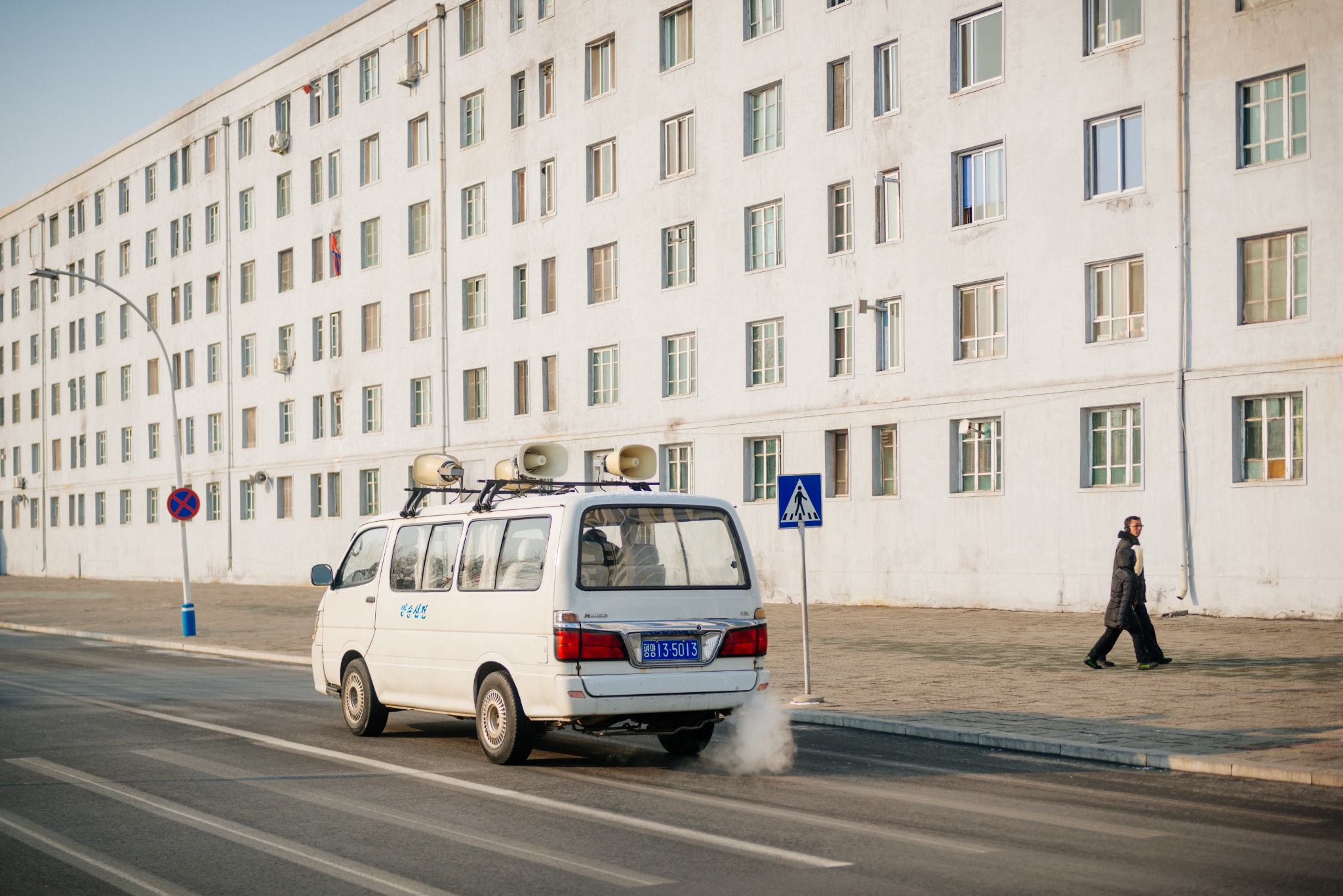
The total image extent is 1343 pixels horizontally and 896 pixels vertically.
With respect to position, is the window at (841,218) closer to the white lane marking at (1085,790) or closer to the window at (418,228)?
the window at (418,228)

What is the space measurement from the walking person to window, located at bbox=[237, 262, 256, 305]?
43.5 metres

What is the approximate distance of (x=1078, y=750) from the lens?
10.4m

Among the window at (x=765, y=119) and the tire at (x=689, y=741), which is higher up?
the window at (x=765, y=119)

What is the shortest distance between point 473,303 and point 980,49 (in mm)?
19066

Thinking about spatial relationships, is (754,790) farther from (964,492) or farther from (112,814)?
(964,492)

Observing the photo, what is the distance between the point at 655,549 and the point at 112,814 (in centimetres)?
379

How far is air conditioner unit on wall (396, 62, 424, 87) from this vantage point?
44.5 m

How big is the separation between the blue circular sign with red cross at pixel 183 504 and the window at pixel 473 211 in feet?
57.3

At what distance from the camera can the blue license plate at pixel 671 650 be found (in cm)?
951

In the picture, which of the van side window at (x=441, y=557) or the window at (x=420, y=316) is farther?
the window at (x=420, y=316)

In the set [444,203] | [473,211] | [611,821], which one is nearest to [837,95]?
[473,211]

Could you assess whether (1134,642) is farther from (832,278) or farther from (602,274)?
(602,274)

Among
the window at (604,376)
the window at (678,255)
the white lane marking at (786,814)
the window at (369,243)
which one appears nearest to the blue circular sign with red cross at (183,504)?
the window at (604,376)

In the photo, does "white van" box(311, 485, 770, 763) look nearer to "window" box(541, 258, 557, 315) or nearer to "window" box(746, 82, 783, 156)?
"window" box(746, 82, 783, 156)
